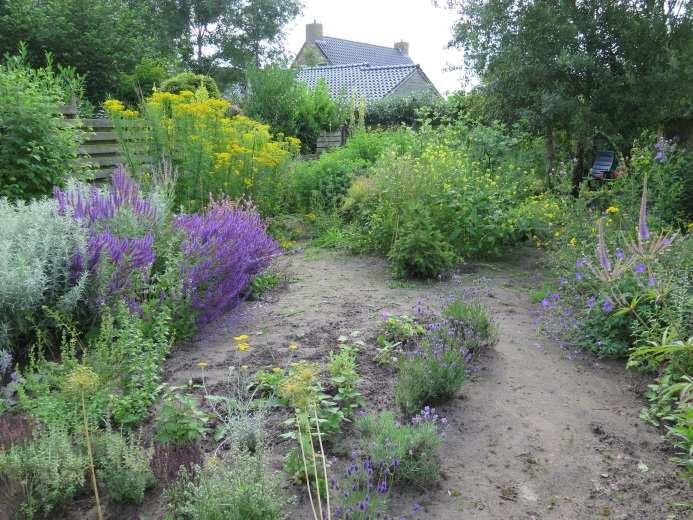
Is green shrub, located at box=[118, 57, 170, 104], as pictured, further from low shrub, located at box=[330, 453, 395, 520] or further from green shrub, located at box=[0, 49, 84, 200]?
low shrub, located at box=[330, 453, 395, 520]

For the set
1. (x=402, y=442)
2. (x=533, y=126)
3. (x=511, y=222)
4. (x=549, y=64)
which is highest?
(x=549, y=64)

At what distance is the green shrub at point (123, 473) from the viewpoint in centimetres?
221

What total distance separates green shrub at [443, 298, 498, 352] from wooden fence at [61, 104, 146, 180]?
4.55m

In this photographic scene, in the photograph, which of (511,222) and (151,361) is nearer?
(151,361)

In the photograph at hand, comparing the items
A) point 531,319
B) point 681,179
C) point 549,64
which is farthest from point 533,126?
point 531,319

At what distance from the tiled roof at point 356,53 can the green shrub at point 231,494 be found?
36098 millimetres

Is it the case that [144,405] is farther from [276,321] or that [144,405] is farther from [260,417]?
[276,321]

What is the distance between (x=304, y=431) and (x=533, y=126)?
6565 millimetres

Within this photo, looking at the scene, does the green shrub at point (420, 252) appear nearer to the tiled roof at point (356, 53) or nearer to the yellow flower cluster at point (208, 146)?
the yellow flower cluster at point (208, 146)

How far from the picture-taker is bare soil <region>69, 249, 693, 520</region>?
236 cm

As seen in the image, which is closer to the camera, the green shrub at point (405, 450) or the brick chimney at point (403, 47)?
the green shrub at point (405, 450)

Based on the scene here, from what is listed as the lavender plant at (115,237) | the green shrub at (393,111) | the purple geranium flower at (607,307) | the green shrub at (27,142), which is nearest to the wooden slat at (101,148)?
the green shrub at (27,142)

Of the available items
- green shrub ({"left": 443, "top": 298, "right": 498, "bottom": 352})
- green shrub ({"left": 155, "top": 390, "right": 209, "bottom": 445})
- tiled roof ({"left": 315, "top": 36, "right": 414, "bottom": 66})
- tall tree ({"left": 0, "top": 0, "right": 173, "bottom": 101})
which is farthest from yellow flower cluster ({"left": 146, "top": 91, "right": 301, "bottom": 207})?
tiled roof ({"left": 315, "top": 36, "right": 414, "bottom": 66})

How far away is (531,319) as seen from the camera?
14.6 ft
